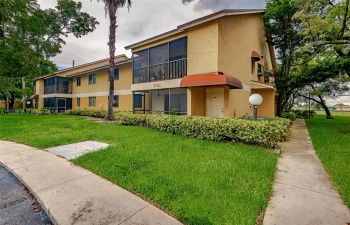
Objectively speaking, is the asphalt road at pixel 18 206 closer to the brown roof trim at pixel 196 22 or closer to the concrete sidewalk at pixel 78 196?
the concrete sidewalk at pixel 78 196

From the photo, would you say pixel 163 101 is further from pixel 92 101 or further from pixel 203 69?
pixel 92 101

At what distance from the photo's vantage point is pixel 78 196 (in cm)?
379

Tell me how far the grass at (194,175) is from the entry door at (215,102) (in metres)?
4.82

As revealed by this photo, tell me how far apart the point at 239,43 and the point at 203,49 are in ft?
13.9

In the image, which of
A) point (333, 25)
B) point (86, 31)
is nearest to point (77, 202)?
point (333, 25)

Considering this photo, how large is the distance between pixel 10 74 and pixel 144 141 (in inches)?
857

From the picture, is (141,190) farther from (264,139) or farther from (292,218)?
(264,139)

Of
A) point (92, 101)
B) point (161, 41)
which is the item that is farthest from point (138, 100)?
point (92, 101)

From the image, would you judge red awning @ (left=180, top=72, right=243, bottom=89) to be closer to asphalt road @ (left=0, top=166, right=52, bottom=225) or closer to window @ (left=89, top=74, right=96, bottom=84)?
asphalt road @ (left=0, top=166, right=52, bottom=225)

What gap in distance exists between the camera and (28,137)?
9.20 m

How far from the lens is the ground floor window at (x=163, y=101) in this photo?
44.4ft

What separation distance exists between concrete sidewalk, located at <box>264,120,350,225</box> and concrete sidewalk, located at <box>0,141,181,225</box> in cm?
219

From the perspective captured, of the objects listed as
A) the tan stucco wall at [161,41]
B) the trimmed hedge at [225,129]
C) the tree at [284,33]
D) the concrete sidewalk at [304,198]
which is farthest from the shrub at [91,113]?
the tree at [284,33]

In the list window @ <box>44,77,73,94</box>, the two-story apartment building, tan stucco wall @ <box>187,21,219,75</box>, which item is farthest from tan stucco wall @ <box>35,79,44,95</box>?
tan stucco wall @ <box>187,21,219,75</box>
